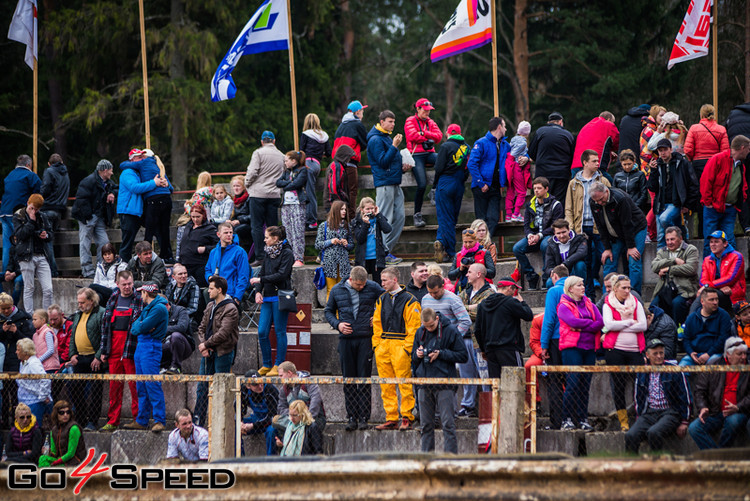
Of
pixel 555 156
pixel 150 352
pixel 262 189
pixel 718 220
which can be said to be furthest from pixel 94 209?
pixel 718 220

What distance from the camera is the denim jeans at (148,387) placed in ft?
34.6

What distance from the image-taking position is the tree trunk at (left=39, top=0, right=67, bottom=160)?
73.5 feet

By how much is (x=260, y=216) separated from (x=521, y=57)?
45.8 ft

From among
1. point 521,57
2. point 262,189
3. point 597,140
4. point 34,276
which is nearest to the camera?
point 597,140

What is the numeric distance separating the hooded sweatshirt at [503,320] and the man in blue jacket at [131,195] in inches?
243

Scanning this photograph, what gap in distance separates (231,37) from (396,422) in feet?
51.3

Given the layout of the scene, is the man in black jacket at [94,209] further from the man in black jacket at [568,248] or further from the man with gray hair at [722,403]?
the man with gray hair at [722,403]

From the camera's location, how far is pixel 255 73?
25609 millimetres

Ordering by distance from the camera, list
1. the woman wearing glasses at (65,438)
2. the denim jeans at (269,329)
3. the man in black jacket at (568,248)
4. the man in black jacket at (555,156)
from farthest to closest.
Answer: the man in black jacket at (555,156) < the man in black jacket at (568,248) < the denim jeans at (269,329) < the woman wearing glasses at (65,438)

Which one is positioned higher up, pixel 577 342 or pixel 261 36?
pixel 261 36

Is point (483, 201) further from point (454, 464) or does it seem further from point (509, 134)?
point (509, 134)

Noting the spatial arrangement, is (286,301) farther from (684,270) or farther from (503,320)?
(684,270)

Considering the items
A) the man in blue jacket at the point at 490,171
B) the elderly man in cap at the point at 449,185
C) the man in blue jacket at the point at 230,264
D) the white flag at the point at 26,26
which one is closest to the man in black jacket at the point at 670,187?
the man in blue jacket at the point at 490,171

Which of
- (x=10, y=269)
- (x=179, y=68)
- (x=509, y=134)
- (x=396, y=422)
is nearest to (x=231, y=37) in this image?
(x=179, y=68)
